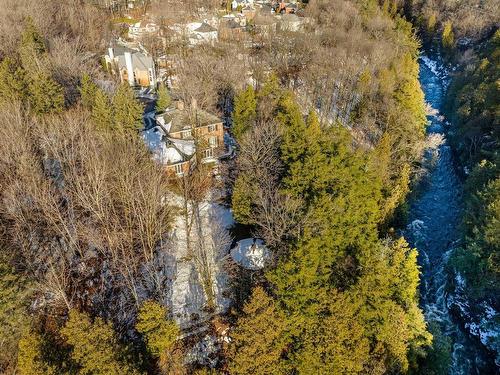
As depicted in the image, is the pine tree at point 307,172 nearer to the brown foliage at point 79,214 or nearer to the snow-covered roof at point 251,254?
the snow-covered roof at point 251,254

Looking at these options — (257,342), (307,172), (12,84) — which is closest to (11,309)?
(257,342)

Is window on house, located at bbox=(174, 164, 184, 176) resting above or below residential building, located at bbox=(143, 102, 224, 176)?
below

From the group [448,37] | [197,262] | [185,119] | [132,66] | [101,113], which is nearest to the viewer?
[197,262]

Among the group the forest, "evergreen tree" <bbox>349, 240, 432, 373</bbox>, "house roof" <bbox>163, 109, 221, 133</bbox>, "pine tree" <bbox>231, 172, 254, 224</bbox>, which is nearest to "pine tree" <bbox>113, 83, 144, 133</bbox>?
the forest

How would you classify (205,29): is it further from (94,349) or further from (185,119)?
(94,349)

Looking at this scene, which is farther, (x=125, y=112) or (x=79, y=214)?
(x=125, y=112)

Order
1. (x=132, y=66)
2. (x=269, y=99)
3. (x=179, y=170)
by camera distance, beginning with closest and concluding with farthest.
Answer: (x=179, y=170) → (x=269, y=99) → (x=132, y=66)

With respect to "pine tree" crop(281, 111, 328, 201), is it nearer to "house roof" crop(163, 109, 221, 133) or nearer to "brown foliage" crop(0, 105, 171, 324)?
"brown foliage" crop(0, 105, 171, 324)
